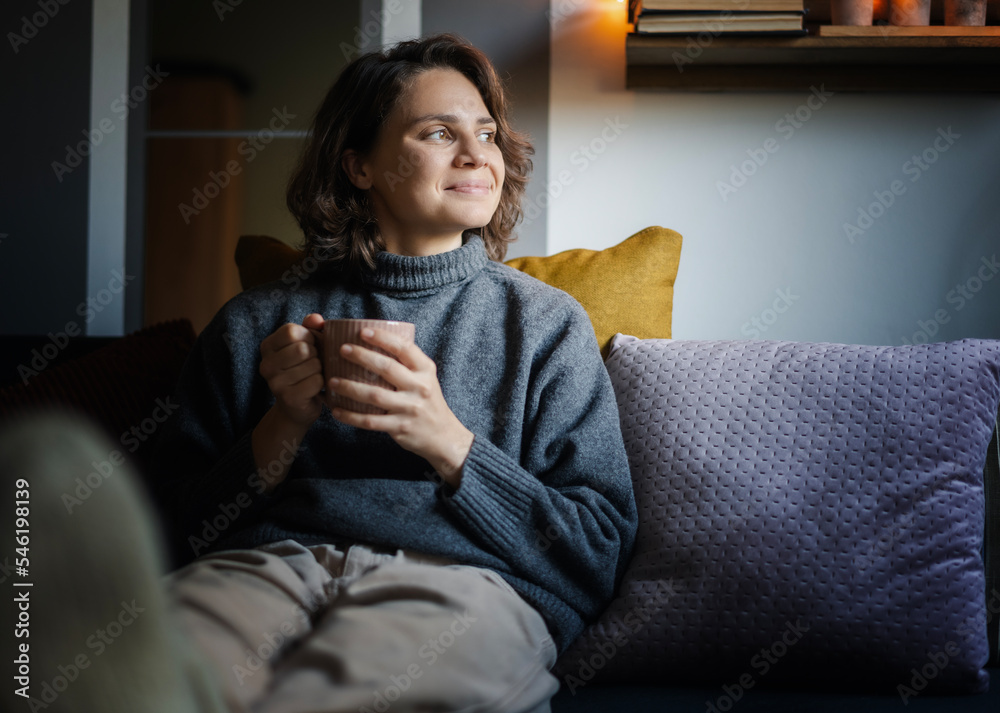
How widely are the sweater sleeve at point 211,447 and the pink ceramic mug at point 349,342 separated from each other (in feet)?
0.75

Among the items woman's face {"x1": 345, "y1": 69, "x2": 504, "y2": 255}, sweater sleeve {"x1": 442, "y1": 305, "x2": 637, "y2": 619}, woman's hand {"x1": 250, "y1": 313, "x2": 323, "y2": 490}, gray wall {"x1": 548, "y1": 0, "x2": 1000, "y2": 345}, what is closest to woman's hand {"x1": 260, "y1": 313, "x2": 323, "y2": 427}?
woman's hand {"x1": 250, "y1": 313, "x2": 323, "y2": 490}

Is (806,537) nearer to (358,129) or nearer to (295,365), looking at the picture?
(295,365)

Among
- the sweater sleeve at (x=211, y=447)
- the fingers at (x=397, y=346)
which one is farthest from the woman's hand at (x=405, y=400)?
the sweater sleeve at (x=211, y=447)

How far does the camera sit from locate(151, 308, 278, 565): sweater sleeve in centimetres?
112

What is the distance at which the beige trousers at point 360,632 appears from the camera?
2.62ft

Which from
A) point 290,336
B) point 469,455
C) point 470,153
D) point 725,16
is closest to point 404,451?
point 469,455

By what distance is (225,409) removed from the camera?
121 cm

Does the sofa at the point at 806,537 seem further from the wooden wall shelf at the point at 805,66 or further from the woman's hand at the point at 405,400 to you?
the wooden wall shelf at the point at 805,66

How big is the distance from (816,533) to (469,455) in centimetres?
45

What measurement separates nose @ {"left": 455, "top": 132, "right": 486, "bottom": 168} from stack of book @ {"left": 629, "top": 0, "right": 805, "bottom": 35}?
540 mm

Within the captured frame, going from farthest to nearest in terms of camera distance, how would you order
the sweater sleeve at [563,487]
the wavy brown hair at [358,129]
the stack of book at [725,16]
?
the stack of book at [725,16] → the wavy brown hair at [358,129] → the sweater sleeve at [563,487]

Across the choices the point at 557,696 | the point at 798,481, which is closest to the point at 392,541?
the point at 557,696

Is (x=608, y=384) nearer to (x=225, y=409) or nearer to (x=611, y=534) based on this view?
(x=611, y=534)

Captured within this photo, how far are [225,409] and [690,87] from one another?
46.6 inches
